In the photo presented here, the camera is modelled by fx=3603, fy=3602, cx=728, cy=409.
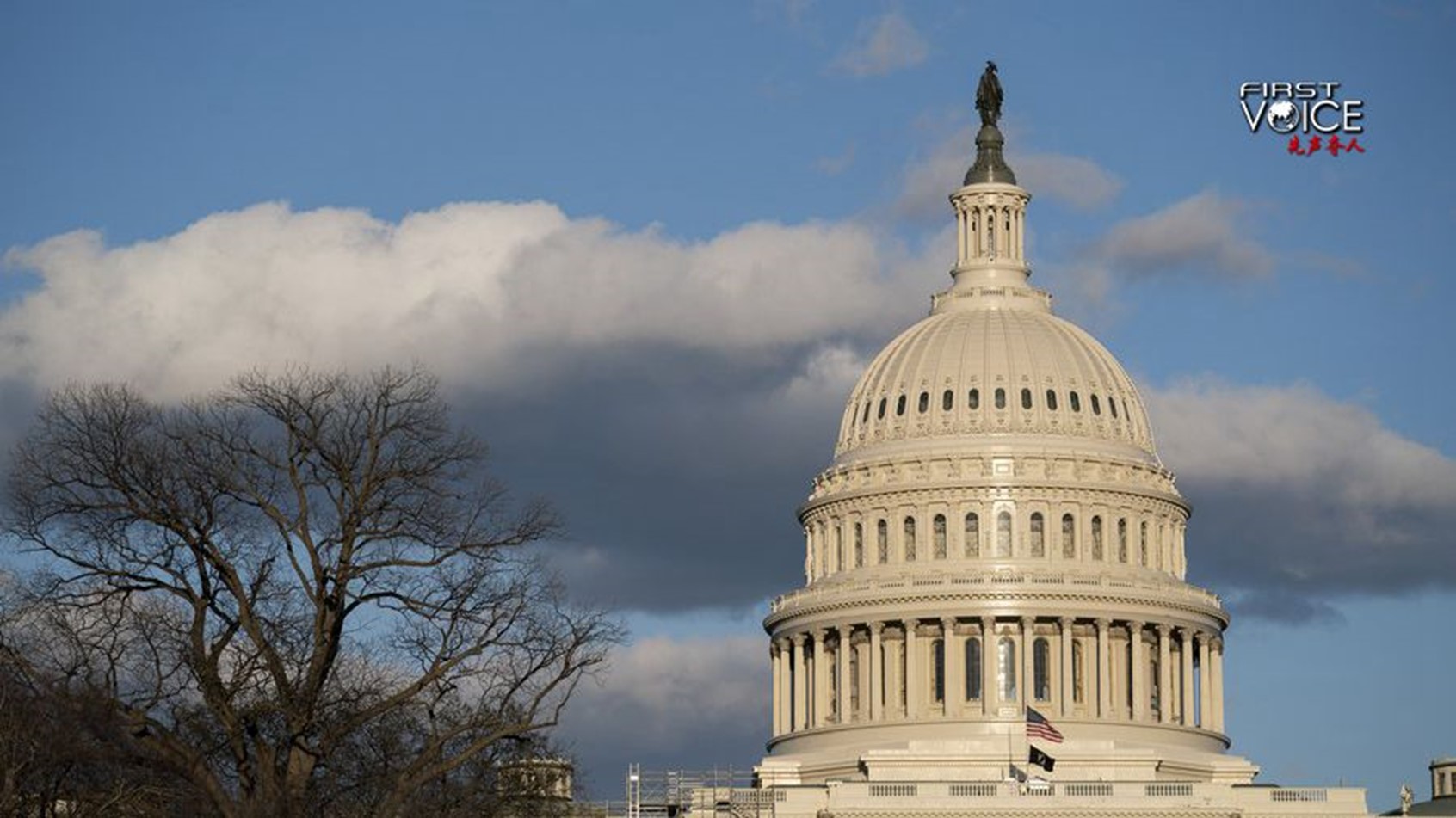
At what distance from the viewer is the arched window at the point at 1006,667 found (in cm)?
19488

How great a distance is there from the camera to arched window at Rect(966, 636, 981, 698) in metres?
196

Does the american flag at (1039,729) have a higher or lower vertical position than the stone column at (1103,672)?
lower

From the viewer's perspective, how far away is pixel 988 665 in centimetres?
19475

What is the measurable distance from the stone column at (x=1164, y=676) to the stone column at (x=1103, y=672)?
3598 millimetres

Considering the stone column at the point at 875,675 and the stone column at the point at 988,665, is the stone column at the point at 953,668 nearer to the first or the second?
the stone column at the point at 988,665

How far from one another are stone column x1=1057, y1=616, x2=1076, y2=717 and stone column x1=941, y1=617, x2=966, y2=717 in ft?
17.5

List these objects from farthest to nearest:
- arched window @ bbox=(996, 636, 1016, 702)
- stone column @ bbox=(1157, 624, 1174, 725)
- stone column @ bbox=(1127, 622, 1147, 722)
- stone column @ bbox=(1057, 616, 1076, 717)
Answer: stone column @ bbox=(1157, 624, 1174, 725) → stone column @ bbox=(1127, 622, 1147, 722) → arched window @ bbox=(996, 636, 1016, 702) → stone column @ bbox=(1057, 616, 1076, 717)

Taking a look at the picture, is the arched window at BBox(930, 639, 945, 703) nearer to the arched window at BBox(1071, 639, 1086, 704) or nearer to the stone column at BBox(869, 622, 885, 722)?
the stone column at BBox(869, 622, 885, 722)

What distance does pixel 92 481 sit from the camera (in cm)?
7225

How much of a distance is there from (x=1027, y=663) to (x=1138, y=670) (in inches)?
254

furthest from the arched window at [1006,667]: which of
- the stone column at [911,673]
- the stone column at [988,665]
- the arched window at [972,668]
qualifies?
the stone column at [911,673]

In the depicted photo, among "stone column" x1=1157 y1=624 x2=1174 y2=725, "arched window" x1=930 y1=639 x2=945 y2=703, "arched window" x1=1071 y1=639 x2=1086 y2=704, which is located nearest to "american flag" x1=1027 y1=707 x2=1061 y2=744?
"arched window" x1=1071 y1=639 x2=1086 y2=704

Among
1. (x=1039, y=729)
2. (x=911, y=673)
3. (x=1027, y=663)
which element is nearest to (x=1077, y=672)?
(x=1027, y=663)

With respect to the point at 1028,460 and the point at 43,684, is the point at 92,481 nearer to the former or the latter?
the point at 43,684
